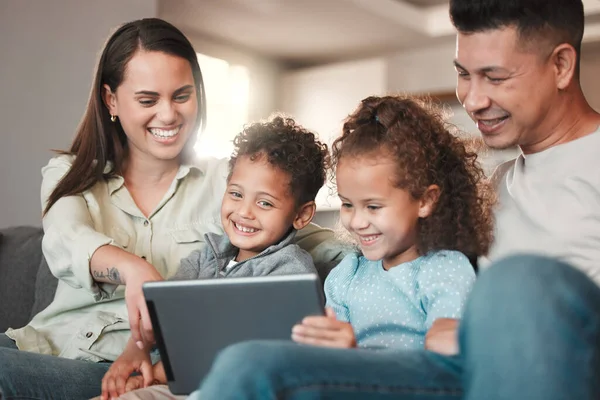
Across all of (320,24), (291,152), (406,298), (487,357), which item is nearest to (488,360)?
(487,357)

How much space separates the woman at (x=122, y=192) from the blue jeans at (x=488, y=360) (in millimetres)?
874

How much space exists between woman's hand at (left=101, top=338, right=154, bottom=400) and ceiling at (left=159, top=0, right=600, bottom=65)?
371 centimetres

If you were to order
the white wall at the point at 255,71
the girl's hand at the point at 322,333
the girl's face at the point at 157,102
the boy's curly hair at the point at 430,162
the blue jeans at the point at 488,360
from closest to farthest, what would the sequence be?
the blue jeans at the point at 488,360, the girl's hand at the point at 322,333, the boy's curly hair at the point at 430,162, the girl's face at the point at 157,102, the white wall at the point at 255,71

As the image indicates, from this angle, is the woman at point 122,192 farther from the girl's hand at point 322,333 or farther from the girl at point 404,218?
the girl's hand at point 322,333

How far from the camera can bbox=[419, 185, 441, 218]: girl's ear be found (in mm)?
1344

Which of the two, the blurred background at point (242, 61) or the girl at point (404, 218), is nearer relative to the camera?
the girl at point (404, 218)

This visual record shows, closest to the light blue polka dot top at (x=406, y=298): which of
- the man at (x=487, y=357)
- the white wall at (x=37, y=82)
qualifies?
the man at (x=487, y=357)

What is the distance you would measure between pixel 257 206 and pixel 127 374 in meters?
0.42

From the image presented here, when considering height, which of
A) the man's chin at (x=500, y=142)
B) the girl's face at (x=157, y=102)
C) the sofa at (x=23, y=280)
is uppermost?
the girl's face at (x=157, y=102)

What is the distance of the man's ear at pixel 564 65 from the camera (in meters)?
1.32

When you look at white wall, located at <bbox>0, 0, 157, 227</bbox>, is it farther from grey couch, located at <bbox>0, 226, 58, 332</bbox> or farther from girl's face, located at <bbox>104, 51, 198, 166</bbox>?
girl's face, located at <bbox>104, 51, 198, 166</bbox>

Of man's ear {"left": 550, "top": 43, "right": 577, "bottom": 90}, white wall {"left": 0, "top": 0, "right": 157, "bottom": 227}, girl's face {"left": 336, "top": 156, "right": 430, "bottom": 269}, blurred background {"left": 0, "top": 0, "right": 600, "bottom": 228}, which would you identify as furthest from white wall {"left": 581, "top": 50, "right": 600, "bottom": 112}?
girl's face {"left": 336, "top": 156, "right": 430, "bottom": 269}

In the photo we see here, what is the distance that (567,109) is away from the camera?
1.33 m

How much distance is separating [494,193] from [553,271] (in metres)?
0.74
